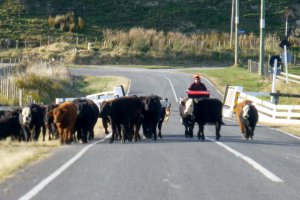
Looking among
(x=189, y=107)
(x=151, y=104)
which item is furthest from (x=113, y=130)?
(x=189, y=107)

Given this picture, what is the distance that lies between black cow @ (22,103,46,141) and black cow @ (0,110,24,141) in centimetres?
43

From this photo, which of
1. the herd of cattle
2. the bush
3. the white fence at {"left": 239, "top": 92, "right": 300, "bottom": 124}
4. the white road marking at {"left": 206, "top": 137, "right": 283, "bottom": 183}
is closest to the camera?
the white road marking at {"left": 206, "top": 137, "right": 283, "bottom": 183}

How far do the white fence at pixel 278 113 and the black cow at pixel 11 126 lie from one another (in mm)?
13943

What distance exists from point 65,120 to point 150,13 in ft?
245

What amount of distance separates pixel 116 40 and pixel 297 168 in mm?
65101

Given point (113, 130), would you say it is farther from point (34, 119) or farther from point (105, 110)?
point (34, 119)

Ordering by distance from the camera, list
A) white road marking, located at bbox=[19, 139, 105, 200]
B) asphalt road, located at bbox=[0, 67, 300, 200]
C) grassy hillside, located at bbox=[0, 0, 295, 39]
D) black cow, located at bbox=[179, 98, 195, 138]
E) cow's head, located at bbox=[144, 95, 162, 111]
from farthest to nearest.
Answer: grassy hillside, located at bbox=[0, 0, 295, 39], black cow, located at bbox=[179, 98, 195, 138], cow's head, located at bbox=[144, 95, 162, 111], asphalt road, located at bbox=[0, 67, 300, 200], white road marking, located at bbox=[19, 139, 105, 200]

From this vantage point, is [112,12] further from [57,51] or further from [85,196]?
[85,196]

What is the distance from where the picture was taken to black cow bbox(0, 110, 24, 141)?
24547mm

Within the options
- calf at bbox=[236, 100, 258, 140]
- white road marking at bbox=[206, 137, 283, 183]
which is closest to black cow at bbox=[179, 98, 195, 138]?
calf at bbox=[236, 100, 258, 140]

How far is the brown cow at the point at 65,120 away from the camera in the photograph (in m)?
22.1

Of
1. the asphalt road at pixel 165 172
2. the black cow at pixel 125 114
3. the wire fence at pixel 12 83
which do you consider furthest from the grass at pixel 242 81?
the asphalt road at pixel 165 172

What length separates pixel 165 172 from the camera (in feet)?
48.6

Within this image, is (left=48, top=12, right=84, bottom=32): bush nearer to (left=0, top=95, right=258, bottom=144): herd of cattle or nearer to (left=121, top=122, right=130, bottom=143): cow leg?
(left=0, top=95, right=258, bottom=144): herd of cattle
